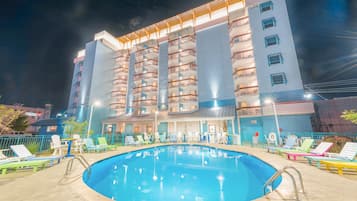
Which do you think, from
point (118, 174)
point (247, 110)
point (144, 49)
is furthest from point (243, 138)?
point (144, 49)

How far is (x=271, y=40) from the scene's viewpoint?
1986 centimetres

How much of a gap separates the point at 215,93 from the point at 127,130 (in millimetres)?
17772

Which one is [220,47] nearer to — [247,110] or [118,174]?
[247,110]

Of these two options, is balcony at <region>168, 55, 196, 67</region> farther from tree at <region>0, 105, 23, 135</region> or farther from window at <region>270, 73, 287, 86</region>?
tree at <region>0, 105, 23, 135</region>

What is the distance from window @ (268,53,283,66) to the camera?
18.8m

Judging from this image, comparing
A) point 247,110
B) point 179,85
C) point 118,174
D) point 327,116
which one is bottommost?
point 118,174

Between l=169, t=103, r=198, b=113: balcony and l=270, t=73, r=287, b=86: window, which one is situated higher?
l=270, t=73, r=287, b=86: window

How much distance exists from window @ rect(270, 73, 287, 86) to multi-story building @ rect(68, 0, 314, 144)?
51 millimetres

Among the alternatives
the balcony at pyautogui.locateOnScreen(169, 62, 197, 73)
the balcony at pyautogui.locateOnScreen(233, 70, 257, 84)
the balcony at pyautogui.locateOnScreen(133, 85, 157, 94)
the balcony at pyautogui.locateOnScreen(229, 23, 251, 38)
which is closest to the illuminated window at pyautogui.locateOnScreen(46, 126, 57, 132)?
the balcony at pyautogui.locateOnScreen(133, 85, 157, 94)

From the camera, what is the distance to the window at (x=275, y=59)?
61.8 ft

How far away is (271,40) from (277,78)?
557 cm

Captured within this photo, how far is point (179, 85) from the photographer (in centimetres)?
2575

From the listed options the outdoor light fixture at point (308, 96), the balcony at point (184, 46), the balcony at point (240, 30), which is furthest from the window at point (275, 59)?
the balcony at point (184, 46)

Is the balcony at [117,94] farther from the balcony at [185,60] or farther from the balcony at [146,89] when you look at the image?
the balcony at [185,60]
